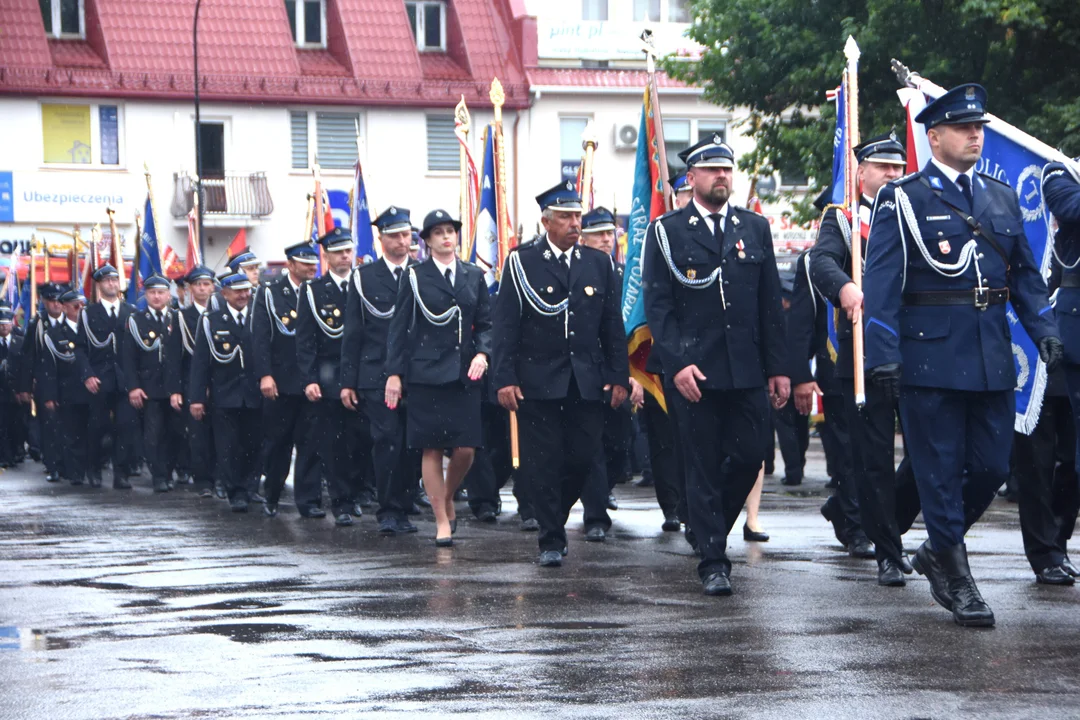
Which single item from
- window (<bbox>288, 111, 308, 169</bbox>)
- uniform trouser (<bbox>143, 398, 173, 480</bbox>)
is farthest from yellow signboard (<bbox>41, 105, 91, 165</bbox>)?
uniform trouser (<bbox>143, 398, 173, 480</bbox>)

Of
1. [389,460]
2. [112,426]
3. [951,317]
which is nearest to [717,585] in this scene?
[951,317]

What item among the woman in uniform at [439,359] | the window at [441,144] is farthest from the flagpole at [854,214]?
the window at [441,144]

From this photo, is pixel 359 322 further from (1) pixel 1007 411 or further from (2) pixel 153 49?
(2) pixel 153 49

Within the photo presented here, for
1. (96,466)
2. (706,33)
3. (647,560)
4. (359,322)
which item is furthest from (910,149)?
(706,33)

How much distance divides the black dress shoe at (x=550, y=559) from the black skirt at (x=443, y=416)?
154 cm

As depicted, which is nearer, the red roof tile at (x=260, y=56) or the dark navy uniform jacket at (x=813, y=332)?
the dark navy uniform jacket at (x=813, y=332)

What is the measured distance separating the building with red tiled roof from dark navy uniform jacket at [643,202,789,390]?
1270 inches

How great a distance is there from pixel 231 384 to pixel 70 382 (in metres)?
4.52

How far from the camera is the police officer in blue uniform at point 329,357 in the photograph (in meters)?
13.5

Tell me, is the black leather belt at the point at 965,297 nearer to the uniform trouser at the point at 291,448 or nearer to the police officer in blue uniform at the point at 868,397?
the police officer in blue uniform at the point at 868,397

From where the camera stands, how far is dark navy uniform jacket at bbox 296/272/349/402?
44.6 ft

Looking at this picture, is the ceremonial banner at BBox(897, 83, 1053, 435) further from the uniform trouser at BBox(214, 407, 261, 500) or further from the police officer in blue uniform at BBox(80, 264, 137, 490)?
the police officer in blue uniform at BBox(80, 264, 137, 490)

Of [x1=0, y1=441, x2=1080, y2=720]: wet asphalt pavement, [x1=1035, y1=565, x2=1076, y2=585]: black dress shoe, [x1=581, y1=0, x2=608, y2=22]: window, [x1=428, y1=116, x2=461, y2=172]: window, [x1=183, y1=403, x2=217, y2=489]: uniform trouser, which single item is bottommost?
[x1=0, y1=441, x2=1080, y2=720]: wet asphalt pavement

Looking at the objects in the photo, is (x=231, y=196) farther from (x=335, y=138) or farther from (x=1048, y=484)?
(x=1048, y=484)
